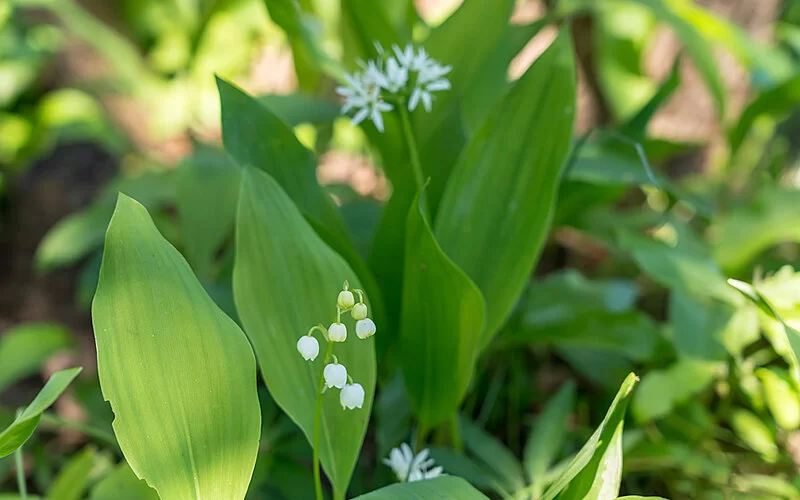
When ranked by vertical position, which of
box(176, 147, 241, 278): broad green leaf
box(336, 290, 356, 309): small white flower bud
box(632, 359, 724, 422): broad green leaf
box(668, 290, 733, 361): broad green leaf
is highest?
box(336, 290, 356, 309): small white flower bud

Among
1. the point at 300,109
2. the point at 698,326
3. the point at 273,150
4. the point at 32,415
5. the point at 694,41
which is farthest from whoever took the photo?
the point at 694,41

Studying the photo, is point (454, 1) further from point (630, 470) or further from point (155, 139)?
point (630, 470)

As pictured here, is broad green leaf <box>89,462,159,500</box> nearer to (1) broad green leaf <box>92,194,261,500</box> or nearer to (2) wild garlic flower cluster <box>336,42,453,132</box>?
(1) broad green leaf <box>92,194,261,500</box>

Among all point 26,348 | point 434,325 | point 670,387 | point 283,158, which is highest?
point 283,158

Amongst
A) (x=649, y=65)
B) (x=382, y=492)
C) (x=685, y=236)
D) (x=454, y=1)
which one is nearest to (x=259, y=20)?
(x=454, y=1)

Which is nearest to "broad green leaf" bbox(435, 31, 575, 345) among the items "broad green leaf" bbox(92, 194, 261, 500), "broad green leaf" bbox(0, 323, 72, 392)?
"broad green leaf" bbox(92, 194, 261, 500)

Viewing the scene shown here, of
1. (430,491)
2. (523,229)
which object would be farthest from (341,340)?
(523,229)

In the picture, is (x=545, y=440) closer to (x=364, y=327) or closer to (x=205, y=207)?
(x=364, y=327)
